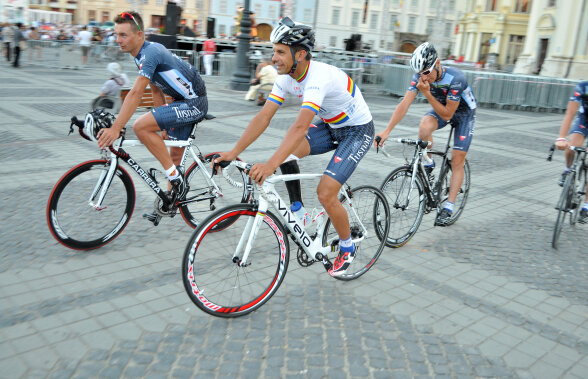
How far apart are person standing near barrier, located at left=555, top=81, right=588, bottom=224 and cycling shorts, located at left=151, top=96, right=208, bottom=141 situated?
3.67 metres

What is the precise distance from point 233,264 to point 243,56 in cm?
1434

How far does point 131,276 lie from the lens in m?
4.22

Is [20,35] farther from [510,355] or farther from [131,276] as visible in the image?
[510,355]

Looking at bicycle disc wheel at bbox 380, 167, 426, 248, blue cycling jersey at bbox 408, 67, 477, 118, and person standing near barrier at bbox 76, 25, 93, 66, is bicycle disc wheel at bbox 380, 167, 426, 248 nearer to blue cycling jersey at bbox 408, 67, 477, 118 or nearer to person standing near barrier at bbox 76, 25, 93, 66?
blue cycling jersey at bbox 408, 67, 477, 118

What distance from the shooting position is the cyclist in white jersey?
3451 mm

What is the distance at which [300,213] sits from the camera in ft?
13.6

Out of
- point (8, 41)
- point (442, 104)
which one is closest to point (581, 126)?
point (442, 104)

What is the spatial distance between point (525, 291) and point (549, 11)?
3567 centimetres

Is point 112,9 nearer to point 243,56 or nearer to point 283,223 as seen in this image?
point 243,56

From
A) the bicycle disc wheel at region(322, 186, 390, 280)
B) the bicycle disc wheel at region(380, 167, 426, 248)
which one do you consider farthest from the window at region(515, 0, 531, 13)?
the bicycle disc wheel at region(322, 186, 390, 280)

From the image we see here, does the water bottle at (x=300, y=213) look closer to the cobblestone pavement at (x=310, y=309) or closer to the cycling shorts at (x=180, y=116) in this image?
the cobblestone pavement at (x=310, y=309)

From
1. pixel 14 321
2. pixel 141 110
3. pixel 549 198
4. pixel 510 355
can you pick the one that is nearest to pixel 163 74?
pixel 14 321

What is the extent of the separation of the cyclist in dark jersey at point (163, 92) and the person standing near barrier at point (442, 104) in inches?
70.7

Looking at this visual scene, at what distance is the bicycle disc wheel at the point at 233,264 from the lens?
336 cm
